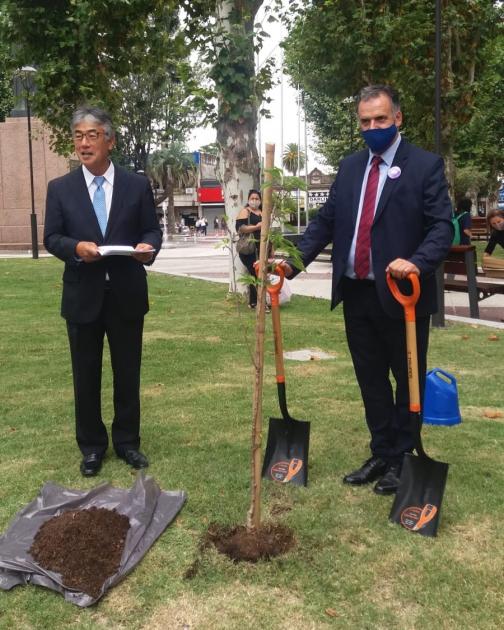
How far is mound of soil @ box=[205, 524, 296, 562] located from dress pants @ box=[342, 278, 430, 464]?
856 millimetres

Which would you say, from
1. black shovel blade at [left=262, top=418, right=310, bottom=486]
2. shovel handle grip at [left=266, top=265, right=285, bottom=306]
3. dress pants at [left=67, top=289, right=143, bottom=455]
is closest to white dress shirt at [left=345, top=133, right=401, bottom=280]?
shovel handle grip at [left=266, top=265, right=285, bottom=306]

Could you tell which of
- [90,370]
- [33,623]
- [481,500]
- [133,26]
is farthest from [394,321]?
[133,26]

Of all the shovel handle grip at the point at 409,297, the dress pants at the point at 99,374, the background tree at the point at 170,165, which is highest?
the background tree at the point at 170,165

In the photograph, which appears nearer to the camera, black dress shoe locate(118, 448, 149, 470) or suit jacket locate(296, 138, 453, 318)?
suit jacket locate(296, 138, 453, 318)

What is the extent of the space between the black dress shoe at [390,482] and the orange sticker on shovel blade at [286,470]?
0.43 meters

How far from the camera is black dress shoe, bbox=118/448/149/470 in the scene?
14.1 ft

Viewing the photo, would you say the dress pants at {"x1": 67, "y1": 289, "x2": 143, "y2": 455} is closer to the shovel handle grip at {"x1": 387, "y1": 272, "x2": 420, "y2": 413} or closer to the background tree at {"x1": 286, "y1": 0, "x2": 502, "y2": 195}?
the shovel handle grip at {"x1": 387, "y1": 272, "x2": 420, "y2": 413}

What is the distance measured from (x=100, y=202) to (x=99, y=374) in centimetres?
102

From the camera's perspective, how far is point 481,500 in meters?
3.76

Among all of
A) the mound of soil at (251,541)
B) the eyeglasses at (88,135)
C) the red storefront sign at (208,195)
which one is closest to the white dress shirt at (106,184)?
the eyeglasses at (88,135)

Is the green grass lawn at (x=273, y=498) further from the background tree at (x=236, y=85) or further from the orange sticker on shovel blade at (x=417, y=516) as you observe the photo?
the background tree at (x=236, y=85)

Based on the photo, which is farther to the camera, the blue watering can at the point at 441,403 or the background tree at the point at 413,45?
Result: the background tree at the point at 413,45

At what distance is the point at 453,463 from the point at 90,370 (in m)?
2.23

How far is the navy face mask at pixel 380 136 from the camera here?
3.52 m
